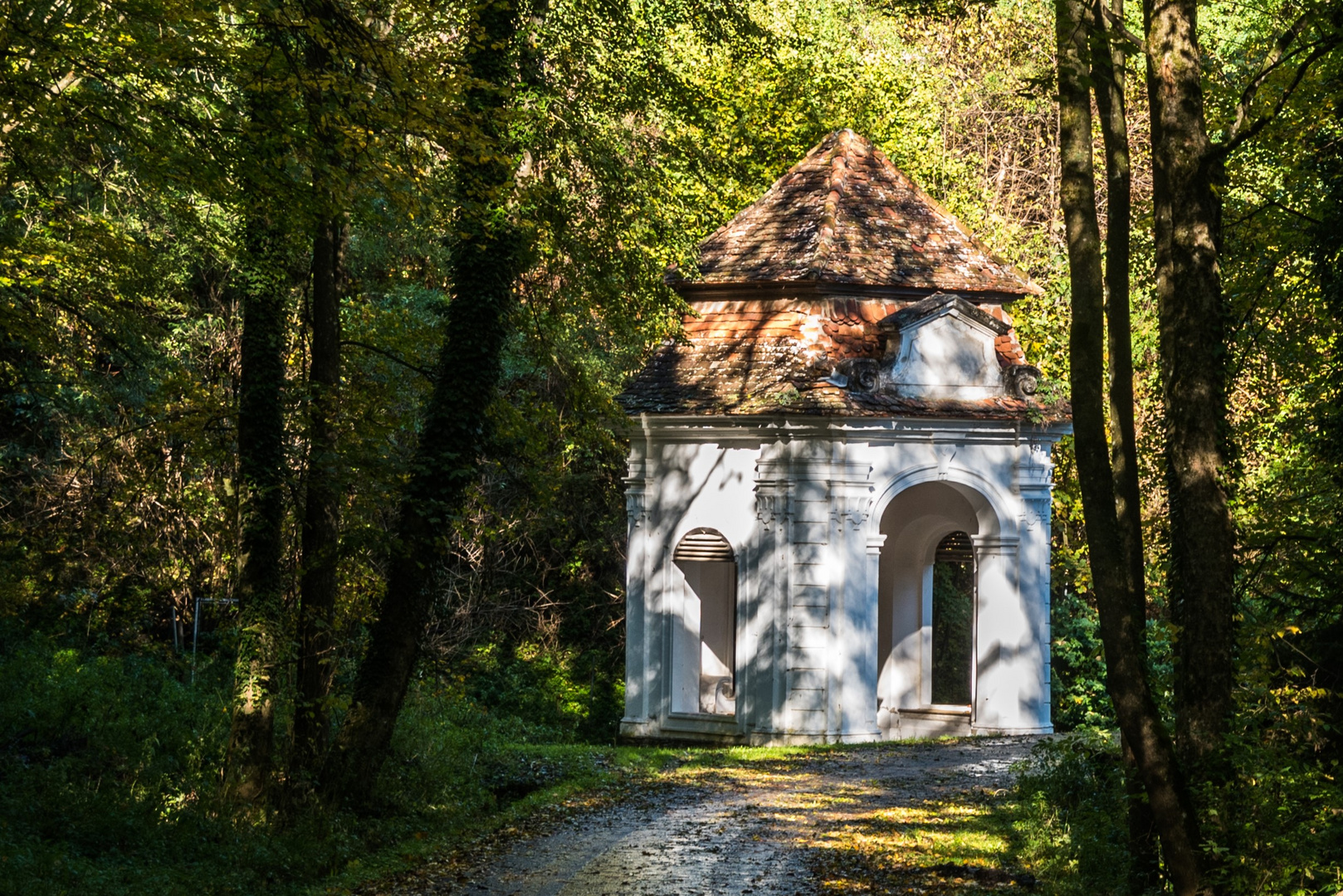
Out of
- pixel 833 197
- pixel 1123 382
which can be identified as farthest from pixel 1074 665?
pixel 1123 382

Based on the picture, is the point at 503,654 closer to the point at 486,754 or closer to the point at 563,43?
the point at 486,754

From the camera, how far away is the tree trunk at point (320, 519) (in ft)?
40.4

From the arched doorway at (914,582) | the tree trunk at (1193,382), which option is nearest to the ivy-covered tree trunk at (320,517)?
the tree trunk at (1193,382)

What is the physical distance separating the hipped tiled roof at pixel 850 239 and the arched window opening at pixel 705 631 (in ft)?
13.5

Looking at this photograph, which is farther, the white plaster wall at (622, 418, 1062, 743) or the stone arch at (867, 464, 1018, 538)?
the stone arch at (867, 464, 1018, 538)

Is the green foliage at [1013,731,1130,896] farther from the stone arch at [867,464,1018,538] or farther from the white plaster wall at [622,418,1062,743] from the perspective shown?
the stone arch at [867,464,1018,538]

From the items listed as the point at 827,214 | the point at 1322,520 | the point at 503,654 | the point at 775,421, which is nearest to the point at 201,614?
the point at 503,654

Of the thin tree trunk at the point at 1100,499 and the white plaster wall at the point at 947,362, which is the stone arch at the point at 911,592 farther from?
the thin tree trunk at the point at 1100,499

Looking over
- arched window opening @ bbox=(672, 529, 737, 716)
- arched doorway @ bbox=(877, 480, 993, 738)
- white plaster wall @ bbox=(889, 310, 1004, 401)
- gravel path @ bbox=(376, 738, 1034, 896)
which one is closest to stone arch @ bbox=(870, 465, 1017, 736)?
arched doorway @ bbox=(877, 480, 993, 738)

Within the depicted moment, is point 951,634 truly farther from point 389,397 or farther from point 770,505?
point 389,397

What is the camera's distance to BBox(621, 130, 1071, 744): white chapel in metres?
19.4

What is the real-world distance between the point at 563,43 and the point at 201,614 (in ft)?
39.8

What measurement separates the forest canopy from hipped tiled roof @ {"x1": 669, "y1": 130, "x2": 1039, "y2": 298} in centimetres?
196

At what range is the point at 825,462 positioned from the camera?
63.5 feet
